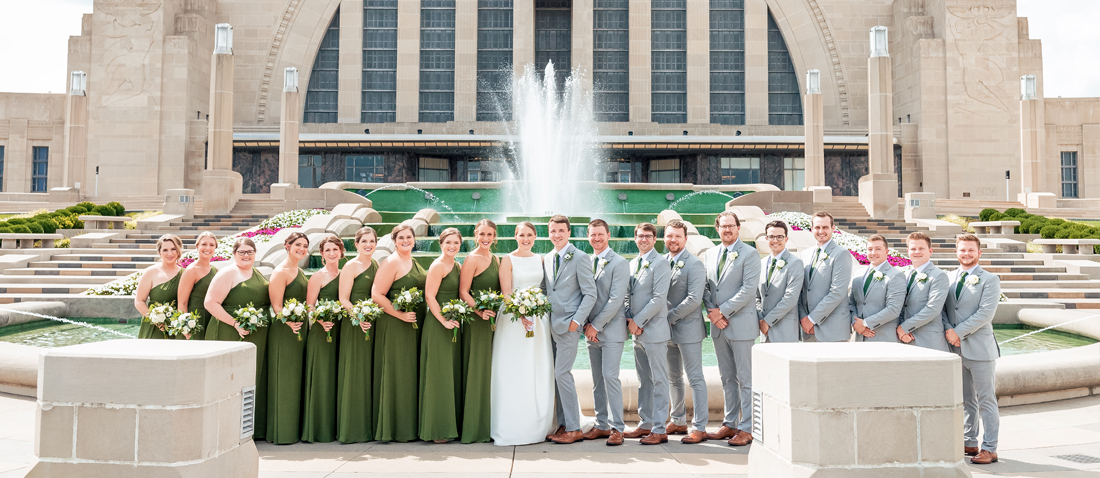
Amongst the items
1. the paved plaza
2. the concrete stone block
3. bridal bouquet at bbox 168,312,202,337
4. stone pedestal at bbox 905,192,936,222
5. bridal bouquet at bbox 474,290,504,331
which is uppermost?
stone pedestal at bbox 905,192,936,222

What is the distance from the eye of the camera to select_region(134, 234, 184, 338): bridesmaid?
19.7 feet

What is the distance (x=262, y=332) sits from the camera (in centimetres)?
601

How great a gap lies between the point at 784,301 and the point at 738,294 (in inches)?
16.5

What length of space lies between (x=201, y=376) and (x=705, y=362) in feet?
21.6

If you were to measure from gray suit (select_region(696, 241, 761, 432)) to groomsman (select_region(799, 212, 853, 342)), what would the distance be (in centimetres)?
49

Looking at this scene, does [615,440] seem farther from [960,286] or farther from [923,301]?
[960,286]

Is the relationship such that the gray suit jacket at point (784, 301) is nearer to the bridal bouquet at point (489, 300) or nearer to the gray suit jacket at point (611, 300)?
the gray suit jacket at point (611, 300)

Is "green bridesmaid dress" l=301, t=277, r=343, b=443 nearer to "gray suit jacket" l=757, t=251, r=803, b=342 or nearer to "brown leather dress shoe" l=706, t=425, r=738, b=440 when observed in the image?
"brown leather dress shoe" l=706, t=425, r=738, b=440

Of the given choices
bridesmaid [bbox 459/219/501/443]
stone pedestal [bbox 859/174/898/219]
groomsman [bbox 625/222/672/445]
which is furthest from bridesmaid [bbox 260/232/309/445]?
stone pedestal [bbox 859/174/898/219]

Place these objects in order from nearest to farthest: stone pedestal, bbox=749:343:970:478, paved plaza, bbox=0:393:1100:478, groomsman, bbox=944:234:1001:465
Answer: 1. stone pedestal, bbox=749:343:970:478
2. paved plaza, bbox=0:393:1100:478
3. groomsman, bbox=944:234:1001:465

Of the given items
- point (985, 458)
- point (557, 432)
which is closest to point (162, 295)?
point (557, 432)

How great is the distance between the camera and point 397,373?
19.7 feet

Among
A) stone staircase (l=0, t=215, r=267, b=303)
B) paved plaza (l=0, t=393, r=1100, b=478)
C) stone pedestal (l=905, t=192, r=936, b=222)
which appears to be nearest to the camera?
paved plaza (l=0, t=393, r=1100, b=478)

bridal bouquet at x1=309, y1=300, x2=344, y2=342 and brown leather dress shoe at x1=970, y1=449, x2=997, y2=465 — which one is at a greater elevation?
bridal bouquet at x1=309, y1=300, x2=344, y2=342
